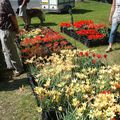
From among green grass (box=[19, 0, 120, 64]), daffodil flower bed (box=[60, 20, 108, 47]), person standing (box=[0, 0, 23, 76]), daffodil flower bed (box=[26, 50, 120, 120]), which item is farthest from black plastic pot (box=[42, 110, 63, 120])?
daffodil flower bed (box=[60, 20, 108, 47])

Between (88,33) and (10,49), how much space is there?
4139 mm

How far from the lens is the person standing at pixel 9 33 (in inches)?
304

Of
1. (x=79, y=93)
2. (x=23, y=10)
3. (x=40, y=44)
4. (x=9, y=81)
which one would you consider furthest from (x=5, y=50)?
(x=23, y=10)

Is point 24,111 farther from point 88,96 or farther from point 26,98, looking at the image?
point 88,96

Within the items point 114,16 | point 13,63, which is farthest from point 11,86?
point 114,16

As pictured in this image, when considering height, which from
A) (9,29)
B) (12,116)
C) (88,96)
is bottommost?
(12,116)

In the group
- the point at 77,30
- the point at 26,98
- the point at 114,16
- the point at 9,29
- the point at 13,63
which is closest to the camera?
the point at 26,98

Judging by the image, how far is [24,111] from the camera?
21.9 ft

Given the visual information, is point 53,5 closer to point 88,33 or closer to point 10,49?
point 88,33

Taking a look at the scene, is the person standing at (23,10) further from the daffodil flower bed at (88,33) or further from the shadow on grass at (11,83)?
the shadow on grass at (11,83)

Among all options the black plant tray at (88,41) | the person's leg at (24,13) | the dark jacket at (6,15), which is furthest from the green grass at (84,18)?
the dark jacket at (6,15)

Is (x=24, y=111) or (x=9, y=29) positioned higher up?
(x=9, y=29)

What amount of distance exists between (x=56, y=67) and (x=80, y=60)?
3.86 feet

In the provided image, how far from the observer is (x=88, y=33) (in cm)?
1176
